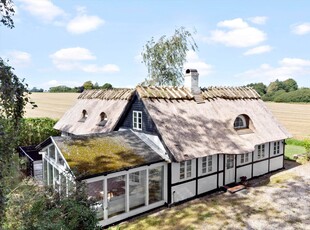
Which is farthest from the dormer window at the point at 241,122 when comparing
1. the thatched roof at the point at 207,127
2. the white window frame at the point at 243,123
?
the thatched roof at the point at 207,127

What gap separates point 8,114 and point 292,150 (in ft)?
94.5

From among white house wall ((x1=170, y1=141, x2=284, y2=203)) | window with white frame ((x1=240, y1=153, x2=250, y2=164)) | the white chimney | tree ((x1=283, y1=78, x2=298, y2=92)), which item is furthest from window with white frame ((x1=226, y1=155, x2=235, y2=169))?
tree ((x1=283, y1=78, x2=298, y2=92))

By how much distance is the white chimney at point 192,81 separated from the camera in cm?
1808

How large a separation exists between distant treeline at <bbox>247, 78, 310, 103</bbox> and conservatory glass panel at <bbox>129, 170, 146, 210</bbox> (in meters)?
76.8

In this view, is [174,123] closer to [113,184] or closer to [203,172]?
[203,172]

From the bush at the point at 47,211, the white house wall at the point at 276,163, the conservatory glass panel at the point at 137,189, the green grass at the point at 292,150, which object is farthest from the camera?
the green grass at the point at 292,150

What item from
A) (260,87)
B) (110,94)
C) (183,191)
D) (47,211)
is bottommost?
(183,191)

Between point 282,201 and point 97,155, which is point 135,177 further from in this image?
point 282,201

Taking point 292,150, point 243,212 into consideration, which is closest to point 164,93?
point 243,212

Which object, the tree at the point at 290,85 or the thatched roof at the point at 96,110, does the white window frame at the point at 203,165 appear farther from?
the tree at the point at 290,85

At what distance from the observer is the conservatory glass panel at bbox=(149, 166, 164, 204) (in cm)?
1356

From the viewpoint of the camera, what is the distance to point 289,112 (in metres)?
57.4

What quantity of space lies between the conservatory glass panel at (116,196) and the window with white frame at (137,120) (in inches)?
133

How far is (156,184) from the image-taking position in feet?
45.0
